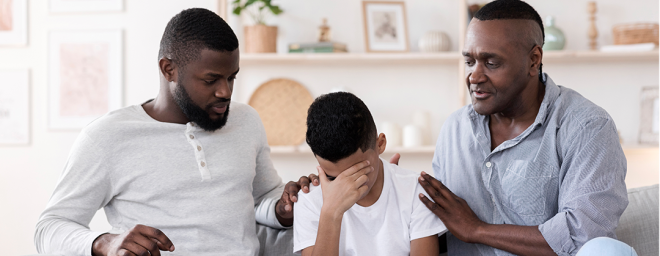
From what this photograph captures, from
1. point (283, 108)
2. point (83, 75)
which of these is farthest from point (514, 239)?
point (83, 75)

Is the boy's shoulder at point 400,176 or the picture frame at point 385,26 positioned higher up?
the picture frame at point 385,26

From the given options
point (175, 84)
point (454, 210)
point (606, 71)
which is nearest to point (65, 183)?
point (175, 84)

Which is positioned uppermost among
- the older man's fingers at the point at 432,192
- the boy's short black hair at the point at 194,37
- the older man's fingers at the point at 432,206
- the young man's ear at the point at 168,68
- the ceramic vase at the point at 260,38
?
the ceramic vase at the point at 260,38

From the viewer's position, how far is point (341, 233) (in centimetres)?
131

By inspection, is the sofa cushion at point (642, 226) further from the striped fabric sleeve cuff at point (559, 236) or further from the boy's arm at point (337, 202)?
the boy's arm at point (337, 202)

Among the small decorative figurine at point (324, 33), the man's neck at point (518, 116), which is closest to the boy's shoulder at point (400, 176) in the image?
the man's neck at point (518, 116)

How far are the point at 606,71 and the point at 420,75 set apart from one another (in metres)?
1.13

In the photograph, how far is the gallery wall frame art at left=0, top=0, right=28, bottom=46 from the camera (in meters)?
3.12

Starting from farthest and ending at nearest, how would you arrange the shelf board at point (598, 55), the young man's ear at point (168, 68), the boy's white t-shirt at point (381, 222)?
the shelf board at point (598, 55) < the young man's ear at point (168, 68) < the boy's white t-shirt at point (381, 222)

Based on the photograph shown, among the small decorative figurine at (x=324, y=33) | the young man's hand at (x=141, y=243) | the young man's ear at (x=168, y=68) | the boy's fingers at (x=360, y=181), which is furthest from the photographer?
the small decorative figurine at (x=324, y=33)

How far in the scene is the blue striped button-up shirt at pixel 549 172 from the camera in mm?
1184

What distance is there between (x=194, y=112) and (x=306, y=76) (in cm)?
176

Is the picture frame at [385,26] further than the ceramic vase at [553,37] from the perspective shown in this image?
Yes

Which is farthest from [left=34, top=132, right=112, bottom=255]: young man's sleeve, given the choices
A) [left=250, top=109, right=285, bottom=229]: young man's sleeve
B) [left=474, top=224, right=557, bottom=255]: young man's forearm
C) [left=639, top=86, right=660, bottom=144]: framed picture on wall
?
[left=639, top=86, right=660, bottom=144]: framed picture on wall
